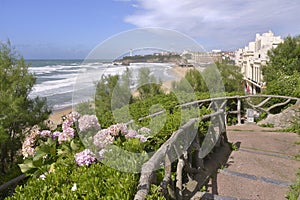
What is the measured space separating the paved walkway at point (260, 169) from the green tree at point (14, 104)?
527 cm

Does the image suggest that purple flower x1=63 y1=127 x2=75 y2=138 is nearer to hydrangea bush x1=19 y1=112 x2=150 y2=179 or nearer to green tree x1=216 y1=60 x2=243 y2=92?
hydrangea bush x1=19 y1=112 x2=150 y2=179

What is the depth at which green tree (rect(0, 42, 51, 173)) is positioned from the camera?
6664mm

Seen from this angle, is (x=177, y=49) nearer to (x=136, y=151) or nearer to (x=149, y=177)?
(x=136, y=151)

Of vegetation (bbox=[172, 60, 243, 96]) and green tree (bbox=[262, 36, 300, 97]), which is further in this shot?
green tree (bbox=[262, 36, 300, 97])

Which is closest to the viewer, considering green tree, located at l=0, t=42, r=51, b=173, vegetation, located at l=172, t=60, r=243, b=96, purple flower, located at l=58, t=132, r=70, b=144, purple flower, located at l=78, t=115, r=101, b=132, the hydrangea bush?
the hydrangea bush

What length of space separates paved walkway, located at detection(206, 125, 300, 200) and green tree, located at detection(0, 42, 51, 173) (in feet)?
17.3

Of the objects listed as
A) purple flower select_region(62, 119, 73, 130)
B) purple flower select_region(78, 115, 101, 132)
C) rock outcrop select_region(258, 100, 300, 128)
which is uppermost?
purple flower select_region(78, 115, 101, 132)

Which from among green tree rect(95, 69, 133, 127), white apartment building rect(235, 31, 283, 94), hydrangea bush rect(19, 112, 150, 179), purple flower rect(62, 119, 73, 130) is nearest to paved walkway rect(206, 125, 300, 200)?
hydrangea bush rect(19, 112, 150, 179)

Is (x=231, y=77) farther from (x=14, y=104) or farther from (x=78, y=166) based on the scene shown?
(x=78, y=166)

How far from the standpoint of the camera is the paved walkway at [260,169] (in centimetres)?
328

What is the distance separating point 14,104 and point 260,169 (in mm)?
6354

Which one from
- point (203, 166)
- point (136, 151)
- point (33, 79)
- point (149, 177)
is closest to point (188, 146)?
point (203, 166)

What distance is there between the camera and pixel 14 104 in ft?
23.4

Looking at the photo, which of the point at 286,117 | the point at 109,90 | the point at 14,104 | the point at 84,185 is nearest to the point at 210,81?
the point at 286,117
